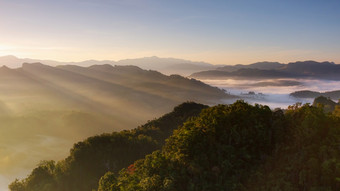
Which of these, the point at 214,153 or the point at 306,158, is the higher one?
the point at 306,158

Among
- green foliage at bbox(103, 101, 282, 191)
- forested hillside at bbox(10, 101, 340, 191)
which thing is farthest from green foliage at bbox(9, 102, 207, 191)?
green foliage at bbox(103, 101, 282, 191)

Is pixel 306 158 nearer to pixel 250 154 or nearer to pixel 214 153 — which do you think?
pixel 250 154

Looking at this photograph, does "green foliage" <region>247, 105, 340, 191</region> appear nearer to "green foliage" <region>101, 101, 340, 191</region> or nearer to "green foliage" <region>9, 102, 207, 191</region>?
"green foliage" <region>101, 101, 340, 191</region>

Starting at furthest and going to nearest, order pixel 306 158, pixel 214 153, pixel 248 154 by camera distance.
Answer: pixel 214 153 < pixel 248 154 < pixel 306 158

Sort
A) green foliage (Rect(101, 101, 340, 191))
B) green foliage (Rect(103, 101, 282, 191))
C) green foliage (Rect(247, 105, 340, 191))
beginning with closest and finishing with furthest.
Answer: green foliage (Rect(247, 105, 340, 191))
green foliage (Rect(101, 101, 340, 191))
green foliage (Rect(103, 101, 282, 191))

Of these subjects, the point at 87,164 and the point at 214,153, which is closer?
the point at 214,153

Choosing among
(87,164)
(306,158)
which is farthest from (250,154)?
(87,164)

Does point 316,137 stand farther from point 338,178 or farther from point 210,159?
point 210,159

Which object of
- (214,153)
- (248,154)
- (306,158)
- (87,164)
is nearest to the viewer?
(306,158)
